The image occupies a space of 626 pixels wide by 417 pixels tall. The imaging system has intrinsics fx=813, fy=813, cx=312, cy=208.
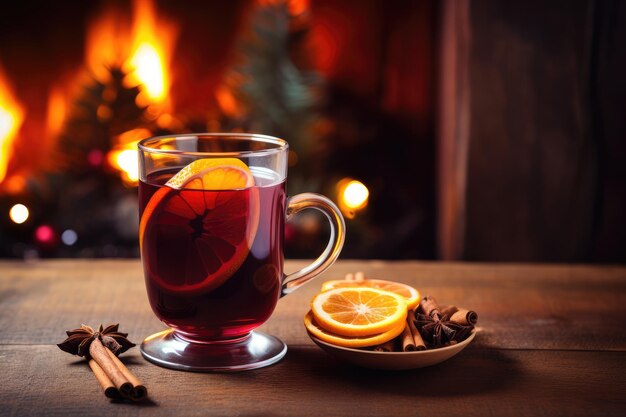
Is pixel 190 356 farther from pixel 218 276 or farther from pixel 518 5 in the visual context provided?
pixel 518 5

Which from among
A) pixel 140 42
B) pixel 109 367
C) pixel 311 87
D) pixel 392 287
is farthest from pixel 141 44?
pixel 109 367

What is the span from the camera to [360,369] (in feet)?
2.94

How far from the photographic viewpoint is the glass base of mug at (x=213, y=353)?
35.4 inches

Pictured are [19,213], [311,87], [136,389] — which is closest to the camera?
[136,389]

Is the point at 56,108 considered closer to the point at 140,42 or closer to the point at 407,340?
the point at 140,42

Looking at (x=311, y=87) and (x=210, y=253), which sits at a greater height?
(x=311, y=87)

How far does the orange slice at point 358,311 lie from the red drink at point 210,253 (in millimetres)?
72

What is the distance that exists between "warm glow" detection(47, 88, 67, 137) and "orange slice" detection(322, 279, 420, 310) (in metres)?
1.68

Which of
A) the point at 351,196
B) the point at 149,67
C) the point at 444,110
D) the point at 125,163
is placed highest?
the point at 149,67

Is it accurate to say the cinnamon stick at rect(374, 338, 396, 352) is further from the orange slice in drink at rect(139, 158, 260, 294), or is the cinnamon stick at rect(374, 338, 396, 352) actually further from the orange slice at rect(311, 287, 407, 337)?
the orange slice in drink at rect(139, 158, 260, 294)

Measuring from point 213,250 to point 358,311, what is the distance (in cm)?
18

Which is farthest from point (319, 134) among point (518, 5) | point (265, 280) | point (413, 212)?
point (265, 280)

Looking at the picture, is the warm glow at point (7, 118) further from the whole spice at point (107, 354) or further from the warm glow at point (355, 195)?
the whole spice at point (107, 354)

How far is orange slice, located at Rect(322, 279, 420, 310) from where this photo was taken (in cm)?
99
